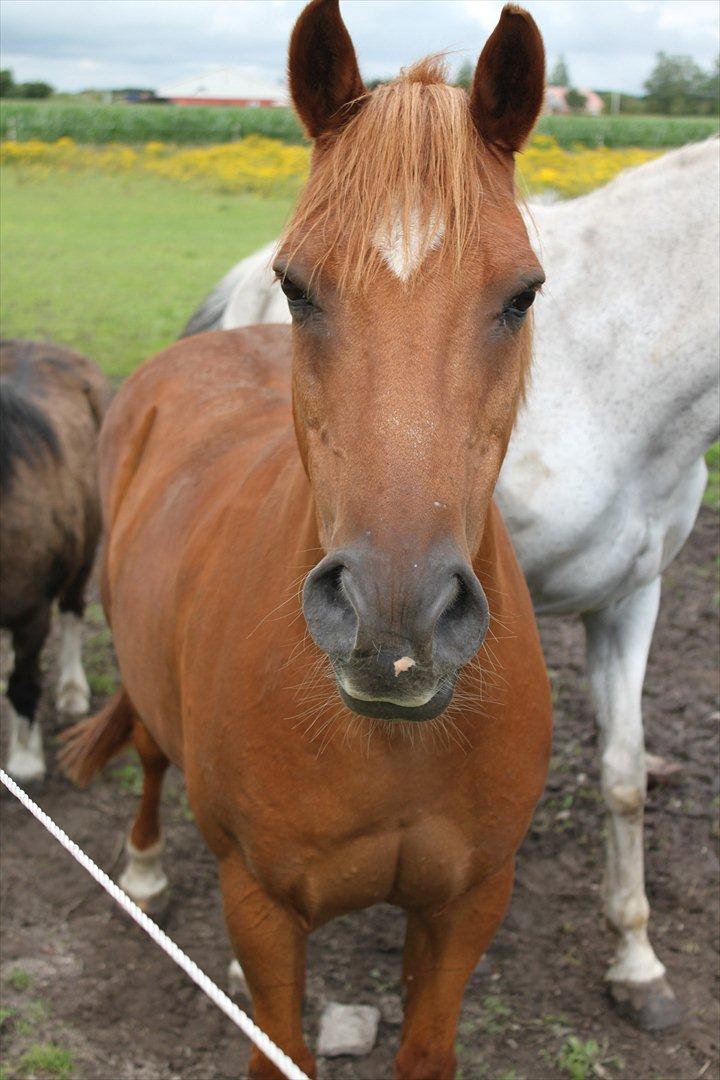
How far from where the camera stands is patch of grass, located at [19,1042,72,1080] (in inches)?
110

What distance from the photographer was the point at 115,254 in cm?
1625

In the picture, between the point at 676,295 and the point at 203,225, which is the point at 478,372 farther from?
the point at 203,225

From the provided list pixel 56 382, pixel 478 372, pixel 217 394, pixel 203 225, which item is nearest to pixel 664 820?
pixel 217 394

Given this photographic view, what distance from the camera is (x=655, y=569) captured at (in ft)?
10.6

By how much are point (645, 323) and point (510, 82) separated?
54.6 inches

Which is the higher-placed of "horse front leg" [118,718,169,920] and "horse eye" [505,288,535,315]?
"horse eye" [505,288,535,315]

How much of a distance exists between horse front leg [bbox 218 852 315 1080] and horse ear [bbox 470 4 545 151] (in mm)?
1458

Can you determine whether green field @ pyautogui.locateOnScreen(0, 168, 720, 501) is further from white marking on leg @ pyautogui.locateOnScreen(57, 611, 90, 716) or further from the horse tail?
the horse tail

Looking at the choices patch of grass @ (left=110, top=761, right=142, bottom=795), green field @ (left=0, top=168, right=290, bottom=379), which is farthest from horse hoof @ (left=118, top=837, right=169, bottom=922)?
green field @ (left=0, top=168, right=290, bottom=379)

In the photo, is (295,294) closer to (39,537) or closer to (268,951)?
(268,951)

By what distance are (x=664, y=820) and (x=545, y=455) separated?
1568mm

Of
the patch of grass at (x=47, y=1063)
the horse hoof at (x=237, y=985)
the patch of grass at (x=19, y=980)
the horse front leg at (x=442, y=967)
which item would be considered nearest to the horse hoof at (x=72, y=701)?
the patch of grass at (x=19, y=980)

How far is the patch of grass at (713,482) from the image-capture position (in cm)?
668

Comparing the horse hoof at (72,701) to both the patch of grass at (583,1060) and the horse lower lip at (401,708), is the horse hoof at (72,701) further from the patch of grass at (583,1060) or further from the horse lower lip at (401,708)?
the horse lower lip at (401,708)
